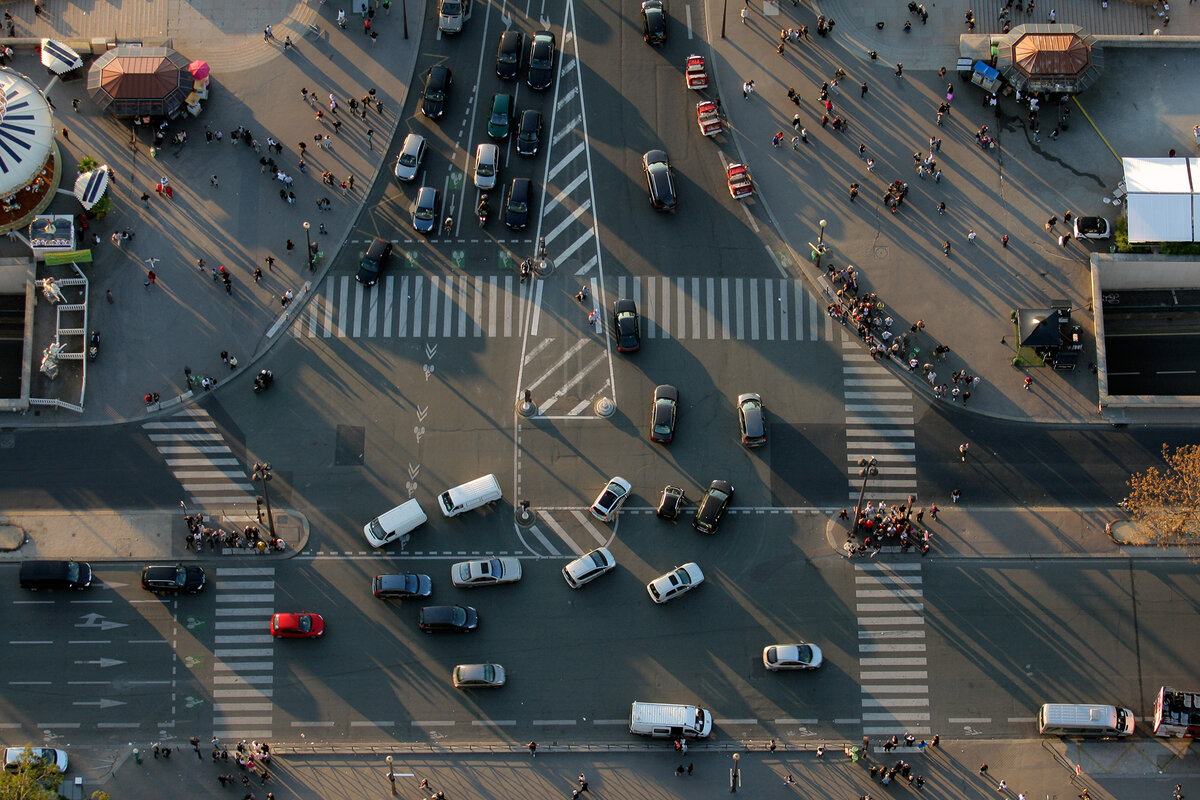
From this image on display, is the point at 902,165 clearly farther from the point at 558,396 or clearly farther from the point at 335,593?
the point at 335,593

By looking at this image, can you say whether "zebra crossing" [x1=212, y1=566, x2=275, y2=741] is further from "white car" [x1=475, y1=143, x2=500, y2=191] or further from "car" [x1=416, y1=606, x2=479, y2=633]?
"white car" [x1=475, y1=143, x2=500, y2=191]

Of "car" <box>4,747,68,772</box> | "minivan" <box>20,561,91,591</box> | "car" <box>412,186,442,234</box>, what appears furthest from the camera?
"car" <box>412,186,442,234</box>

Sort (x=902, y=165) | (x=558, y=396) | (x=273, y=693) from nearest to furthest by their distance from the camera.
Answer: (x=273, y=693) → (x=558, y=396) → (x=902, y=165)

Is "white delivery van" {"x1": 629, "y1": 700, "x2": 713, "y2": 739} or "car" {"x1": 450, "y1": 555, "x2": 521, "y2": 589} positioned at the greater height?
"car" {"x1": 450, "y1": 555, "x2": 521, "y2": 589}

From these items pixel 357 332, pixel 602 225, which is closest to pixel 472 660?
pixel 357 332

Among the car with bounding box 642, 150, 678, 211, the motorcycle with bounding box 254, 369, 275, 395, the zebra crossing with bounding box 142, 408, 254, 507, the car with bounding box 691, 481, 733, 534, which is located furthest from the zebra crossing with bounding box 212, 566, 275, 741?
the car with bounding box 642, 150, 678, 211
